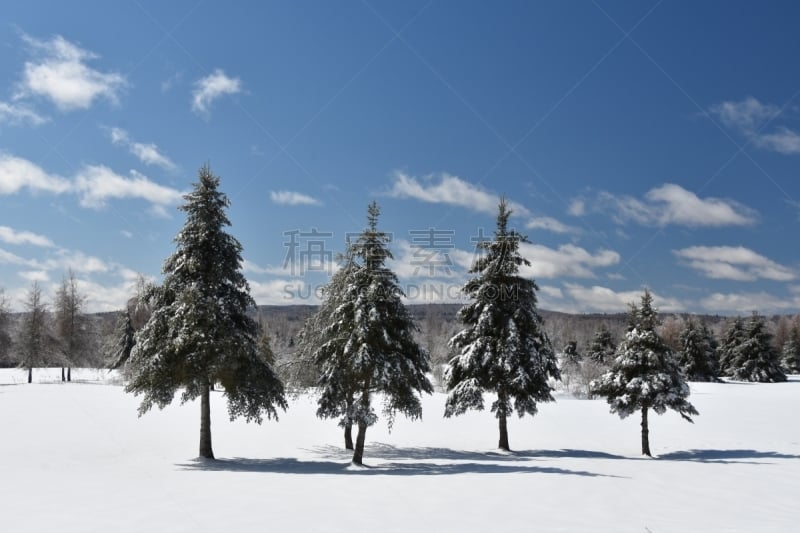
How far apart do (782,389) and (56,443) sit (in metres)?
68.9

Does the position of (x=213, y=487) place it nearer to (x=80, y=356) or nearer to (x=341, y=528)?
(x=341, y=528)

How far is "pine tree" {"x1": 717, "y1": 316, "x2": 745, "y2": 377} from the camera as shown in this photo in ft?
270

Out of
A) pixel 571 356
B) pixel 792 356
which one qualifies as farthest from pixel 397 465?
pixel 792 356

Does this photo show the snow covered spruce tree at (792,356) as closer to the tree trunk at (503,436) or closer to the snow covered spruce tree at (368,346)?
the tree trunk at (503,436)

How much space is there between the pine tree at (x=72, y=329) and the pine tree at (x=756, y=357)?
8600 centimetres

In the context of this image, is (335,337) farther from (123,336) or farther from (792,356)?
(792,356)

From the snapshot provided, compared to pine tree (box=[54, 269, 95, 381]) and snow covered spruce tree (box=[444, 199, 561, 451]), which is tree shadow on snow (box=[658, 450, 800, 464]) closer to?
snow covered spruce tree (box=[444, 199, 561, 451])

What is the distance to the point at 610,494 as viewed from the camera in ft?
48.8

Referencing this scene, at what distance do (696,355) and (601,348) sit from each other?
1328 cm

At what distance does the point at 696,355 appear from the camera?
76.6m

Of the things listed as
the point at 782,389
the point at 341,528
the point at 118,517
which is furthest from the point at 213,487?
the point at 782,389

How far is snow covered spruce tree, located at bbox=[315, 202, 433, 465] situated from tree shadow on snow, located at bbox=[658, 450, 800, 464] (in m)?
16.6

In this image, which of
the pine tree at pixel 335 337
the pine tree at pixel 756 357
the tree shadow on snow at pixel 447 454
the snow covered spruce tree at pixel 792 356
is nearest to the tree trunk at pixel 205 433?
the pine tree at pixel 335 337

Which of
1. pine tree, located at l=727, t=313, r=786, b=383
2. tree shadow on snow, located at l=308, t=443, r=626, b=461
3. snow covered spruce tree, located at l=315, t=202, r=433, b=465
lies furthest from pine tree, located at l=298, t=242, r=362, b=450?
pine tree, located at l=727, t=313, r=786, b=383
